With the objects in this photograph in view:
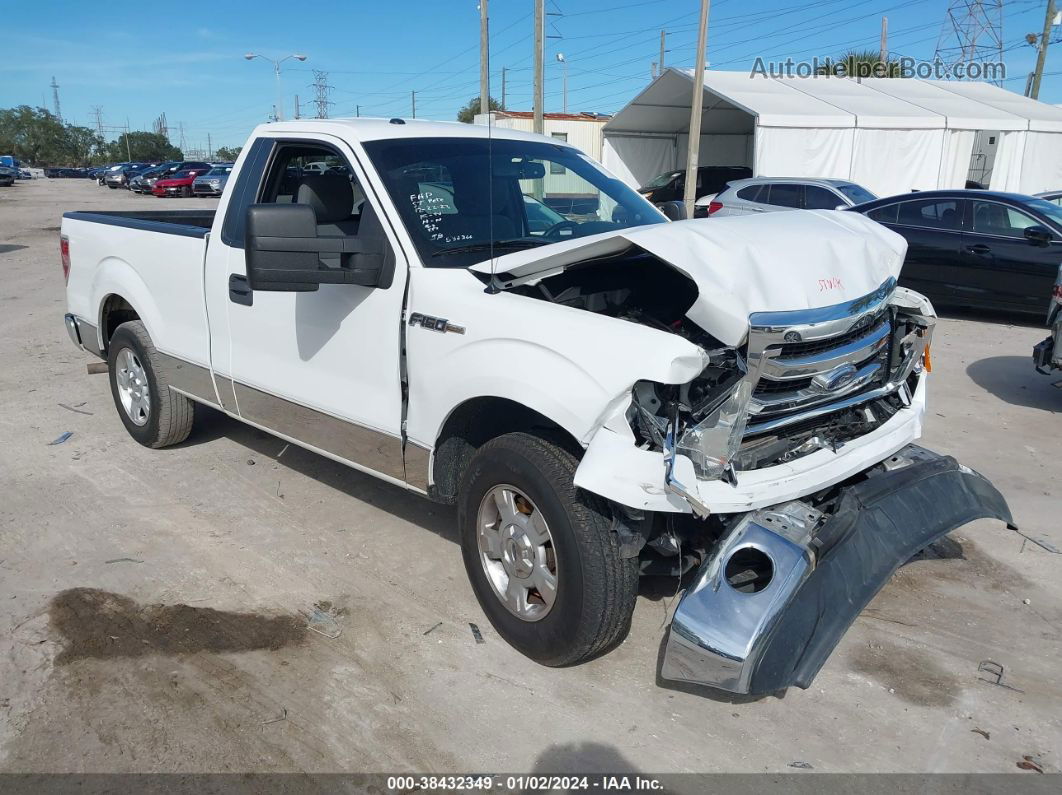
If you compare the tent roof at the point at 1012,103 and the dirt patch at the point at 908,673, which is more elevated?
the tent roof at the point at 1012,103

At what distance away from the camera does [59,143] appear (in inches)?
4240

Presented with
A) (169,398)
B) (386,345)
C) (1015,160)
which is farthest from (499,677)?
(1015,160)

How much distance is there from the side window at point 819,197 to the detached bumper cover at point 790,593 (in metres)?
11.9

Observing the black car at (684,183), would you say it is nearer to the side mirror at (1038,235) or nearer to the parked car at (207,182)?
the side mirror at (1038,235)

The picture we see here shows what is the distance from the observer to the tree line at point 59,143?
105 meters

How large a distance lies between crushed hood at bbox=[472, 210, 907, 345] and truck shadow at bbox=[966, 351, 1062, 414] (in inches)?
173

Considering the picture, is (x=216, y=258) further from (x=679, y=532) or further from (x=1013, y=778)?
(x=1013, y=778)

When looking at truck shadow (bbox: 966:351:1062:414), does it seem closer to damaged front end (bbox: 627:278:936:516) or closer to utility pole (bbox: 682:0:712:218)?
damaged front end (bbox: 627:278:936:516)

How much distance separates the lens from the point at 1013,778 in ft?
9.19

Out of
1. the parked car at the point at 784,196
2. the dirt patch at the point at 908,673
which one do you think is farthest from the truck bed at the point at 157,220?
the parked car at the point at 784,196

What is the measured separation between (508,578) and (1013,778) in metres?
1.92

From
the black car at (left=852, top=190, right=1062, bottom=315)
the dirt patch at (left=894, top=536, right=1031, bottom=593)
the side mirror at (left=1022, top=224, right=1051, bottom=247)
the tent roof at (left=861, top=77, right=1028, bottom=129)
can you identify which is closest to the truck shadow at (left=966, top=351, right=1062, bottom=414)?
the black car at (left=852, top=190, right=1062, bottom=315)

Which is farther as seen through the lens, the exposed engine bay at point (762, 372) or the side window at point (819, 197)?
the side window at point (819, 197)

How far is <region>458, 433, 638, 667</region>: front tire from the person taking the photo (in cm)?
300
